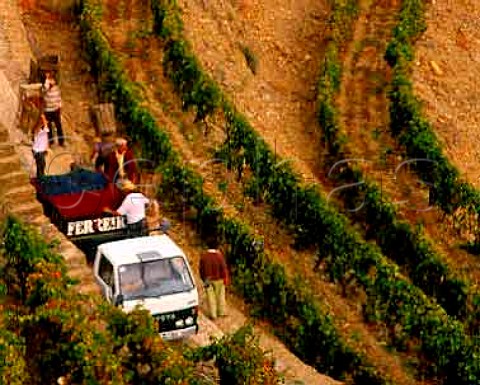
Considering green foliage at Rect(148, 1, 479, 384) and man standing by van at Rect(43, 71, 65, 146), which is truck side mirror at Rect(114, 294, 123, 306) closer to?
green foliage at Rect(148, 1, 479, 384)

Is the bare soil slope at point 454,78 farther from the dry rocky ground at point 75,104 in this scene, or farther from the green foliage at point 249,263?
the dry rocky ground at point 75,104

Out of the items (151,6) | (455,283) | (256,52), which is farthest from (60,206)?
(256,52)

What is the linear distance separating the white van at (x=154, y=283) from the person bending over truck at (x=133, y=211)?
0.96 m

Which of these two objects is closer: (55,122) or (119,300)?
(119,300)

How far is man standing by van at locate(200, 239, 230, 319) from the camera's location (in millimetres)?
18844

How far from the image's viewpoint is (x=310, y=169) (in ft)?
96.5

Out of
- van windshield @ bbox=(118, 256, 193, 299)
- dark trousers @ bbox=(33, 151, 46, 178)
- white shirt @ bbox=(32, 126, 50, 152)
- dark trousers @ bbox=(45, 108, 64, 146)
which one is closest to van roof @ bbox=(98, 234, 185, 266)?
van windshield @ bbox=(118, 256, 193, 299)

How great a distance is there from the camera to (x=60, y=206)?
18.8 metres

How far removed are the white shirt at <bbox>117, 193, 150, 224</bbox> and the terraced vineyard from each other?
2497 mm

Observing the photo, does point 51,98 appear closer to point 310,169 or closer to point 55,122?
point 55,122

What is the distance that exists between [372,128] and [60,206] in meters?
14.4

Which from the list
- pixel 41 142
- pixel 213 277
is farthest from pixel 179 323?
pixel 41 142

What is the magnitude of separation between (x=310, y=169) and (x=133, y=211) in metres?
11.3

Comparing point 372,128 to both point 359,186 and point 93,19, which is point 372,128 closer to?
point 359,186
